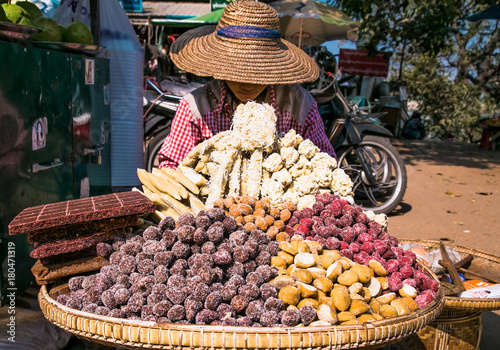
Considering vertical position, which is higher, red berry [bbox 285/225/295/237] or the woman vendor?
the woman vendor

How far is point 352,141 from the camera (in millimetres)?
4934

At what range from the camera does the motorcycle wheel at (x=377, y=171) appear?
4980mm

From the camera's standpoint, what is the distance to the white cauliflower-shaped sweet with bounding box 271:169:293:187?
2.25 meters

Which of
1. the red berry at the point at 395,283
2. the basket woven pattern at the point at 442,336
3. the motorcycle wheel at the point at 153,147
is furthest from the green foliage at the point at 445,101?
the red berry at the point at 395,283

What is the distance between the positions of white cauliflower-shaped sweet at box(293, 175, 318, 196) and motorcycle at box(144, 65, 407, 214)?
2.66 metres

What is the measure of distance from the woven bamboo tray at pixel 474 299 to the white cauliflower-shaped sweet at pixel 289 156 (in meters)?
1.03

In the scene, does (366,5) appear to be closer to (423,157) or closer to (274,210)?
(423,157)

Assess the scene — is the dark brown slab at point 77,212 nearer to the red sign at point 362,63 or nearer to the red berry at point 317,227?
the red berry at point 317,227

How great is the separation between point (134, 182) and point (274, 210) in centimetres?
228

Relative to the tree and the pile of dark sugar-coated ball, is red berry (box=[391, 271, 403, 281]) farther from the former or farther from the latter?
the tree

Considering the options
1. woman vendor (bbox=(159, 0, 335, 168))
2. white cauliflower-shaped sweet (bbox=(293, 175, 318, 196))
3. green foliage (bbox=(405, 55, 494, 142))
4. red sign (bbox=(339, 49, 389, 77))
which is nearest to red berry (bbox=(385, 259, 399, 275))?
white cauliflower-shaped sweet (bbox=(293, 175, 318, 196))

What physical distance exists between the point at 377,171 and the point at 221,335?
4381 millimetres

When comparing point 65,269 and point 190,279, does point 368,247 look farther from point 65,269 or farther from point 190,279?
point 65,269

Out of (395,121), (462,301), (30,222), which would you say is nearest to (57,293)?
(30,222)
